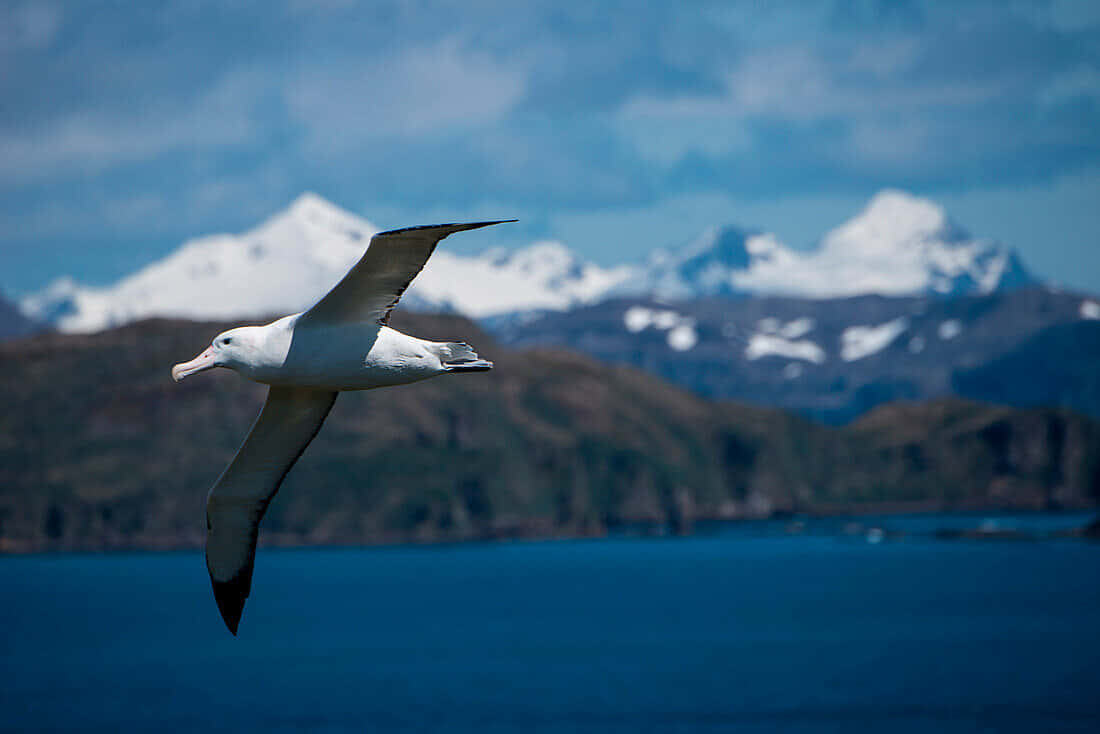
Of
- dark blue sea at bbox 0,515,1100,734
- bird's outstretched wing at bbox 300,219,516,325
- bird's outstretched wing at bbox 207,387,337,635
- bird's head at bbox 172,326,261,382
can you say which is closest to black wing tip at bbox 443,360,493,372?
bird's outstretched wing at bbox 300,219,516,325

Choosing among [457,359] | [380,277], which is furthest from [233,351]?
[457,359]

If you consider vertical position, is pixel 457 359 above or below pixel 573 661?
above

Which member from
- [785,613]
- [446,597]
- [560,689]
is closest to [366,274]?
[560,689]

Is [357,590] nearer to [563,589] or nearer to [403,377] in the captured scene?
[563,589]

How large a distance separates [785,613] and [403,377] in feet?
470

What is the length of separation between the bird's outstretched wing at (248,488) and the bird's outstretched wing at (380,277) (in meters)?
2.31

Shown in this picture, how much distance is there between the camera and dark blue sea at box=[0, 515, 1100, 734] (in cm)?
8881

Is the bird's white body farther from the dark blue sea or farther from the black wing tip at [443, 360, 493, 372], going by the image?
the dark blue sea

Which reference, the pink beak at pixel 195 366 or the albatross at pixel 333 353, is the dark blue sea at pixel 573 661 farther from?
the pink beak at pixel 195 366

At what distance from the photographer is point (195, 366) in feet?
60.4

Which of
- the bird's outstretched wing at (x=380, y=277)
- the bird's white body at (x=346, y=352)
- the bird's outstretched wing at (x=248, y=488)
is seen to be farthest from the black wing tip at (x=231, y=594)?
the bird's outstretched wing at (x=380, y=277)

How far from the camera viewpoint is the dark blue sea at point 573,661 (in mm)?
88812

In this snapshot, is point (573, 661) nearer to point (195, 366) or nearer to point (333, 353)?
point (333, 353)

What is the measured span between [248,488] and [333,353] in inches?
131
